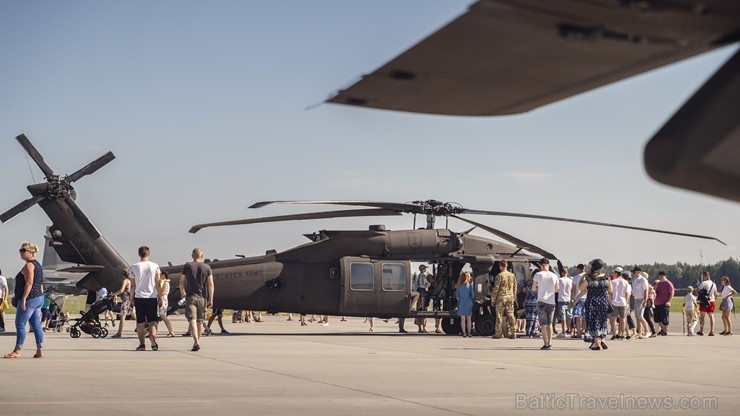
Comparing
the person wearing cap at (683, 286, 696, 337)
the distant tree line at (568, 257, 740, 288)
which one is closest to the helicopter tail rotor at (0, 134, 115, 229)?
the person wearing cap at (683, 286, 696, 337)

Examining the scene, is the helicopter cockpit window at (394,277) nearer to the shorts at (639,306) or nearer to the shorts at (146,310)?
the shorts at (639,306)

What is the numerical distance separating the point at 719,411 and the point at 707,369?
549 centimetres

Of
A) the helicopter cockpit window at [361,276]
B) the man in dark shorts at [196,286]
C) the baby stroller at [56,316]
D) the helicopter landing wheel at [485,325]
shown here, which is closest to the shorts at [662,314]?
the helicopter landing wheel at [485,325]

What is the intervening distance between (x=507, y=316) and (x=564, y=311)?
3222 millimetres

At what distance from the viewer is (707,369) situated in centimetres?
1563

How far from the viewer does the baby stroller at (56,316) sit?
1067 inches

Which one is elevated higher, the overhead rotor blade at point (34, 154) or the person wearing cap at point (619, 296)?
the overhead rotor blade at point (34, 154)

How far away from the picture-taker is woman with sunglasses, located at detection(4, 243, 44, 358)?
16484 mm

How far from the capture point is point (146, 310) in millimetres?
18875

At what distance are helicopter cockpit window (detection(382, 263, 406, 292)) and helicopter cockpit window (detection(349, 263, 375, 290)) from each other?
31 centimetres

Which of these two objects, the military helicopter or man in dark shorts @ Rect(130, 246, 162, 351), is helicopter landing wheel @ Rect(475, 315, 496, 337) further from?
man in dark shorts @ Rect(130, 246, 162, 351)

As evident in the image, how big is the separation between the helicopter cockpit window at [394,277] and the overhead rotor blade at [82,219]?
731 centimetres

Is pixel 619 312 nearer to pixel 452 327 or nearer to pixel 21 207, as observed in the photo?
pixel 452 327

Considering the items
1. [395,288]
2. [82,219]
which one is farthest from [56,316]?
[395,288]
